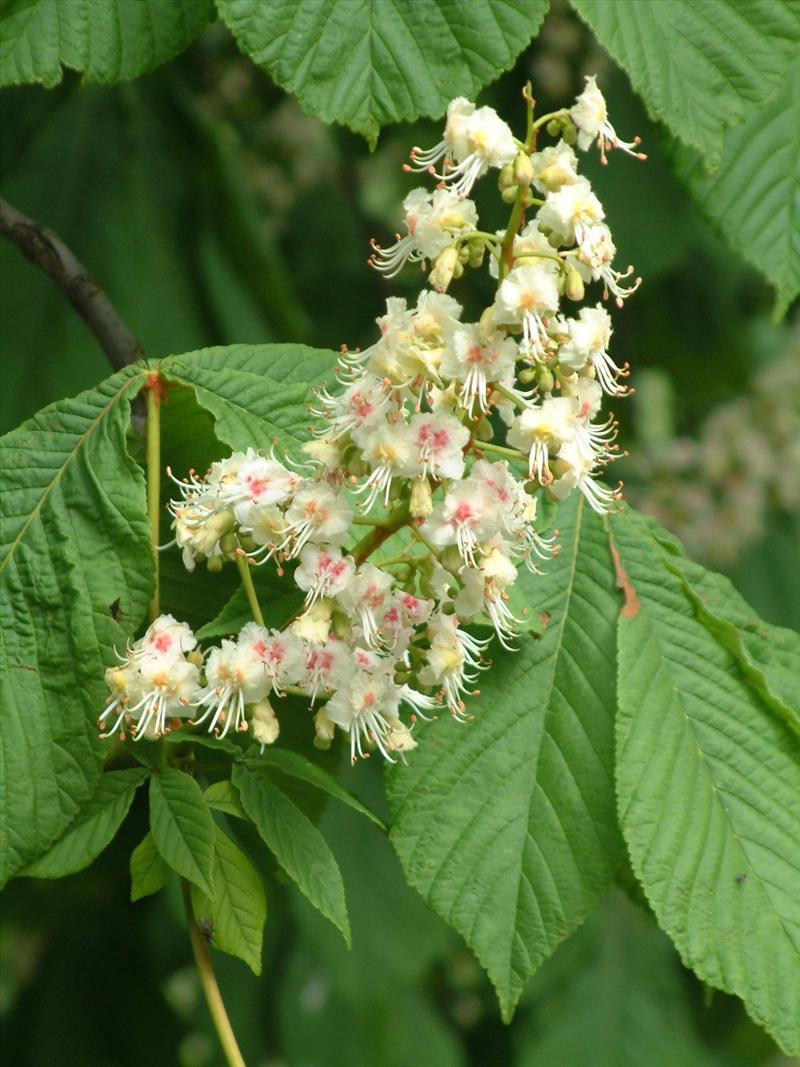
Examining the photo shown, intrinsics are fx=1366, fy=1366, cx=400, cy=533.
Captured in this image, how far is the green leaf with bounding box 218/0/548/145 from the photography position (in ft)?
5.52

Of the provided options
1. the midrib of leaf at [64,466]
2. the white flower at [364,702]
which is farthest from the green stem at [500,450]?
the midrib of leaf at [64,466]

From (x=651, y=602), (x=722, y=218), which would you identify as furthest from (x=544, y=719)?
(x=722, y=218)

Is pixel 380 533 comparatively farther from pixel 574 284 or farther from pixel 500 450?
pixel 574 284

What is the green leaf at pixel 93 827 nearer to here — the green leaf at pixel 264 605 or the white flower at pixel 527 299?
the green leaf at pixel 264 605

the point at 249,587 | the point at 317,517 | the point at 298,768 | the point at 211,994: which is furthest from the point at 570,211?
the point at 211,994

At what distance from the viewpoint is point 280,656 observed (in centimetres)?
134

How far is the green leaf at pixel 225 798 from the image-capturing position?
139 cm

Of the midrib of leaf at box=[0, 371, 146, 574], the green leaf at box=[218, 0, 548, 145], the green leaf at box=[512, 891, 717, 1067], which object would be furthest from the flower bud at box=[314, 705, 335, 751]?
the green leaf at box=[512, 891, 717, 1067]

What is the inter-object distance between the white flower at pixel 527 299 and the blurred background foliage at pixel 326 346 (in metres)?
0.94

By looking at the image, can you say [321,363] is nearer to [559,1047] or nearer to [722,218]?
[722,218]

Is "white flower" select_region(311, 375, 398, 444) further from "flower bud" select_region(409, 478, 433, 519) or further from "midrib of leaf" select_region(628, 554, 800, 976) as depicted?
"midrib of leaf" select_region(628, 554, 800, 976)

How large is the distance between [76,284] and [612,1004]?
7.96 feet

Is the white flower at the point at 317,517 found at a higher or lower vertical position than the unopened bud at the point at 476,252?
lower

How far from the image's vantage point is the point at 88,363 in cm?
278
